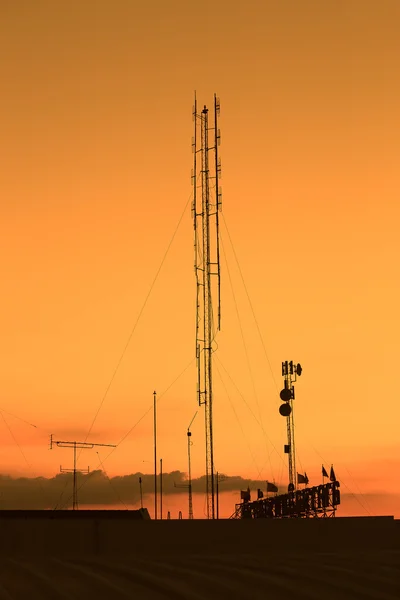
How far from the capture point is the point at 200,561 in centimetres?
2333

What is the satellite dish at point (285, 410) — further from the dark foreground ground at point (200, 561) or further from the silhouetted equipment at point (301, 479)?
the dark foreground ground at point (200, 561)

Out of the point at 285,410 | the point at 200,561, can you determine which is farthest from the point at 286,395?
the point at 200,561

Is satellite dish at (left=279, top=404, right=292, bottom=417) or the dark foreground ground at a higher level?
satellite dish at (left=279, top=404, right=292, bottom=417)

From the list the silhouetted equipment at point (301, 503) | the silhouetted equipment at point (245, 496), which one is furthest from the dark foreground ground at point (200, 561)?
the silhouetted equipment at point (245, 496)

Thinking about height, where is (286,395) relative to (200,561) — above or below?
above

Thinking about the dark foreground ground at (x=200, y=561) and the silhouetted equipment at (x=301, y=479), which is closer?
the dark foreground ground at (x=200, y=561)

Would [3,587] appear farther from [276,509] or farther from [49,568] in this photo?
[276,509]

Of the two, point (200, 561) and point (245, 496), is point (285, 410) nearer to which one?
point (245, 496)

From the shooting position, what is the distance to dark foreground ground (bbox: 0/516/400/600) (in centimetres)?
1925

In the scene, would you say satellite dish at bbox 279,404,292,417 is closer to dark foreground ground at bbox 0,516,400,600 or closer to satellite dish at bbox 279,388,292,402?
satellite dish at bbox 279,388,292,402

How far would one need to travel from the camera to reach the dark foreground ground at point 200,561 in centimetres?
1925

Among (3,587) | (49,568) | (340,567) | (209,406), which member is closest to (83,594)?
(3,587)

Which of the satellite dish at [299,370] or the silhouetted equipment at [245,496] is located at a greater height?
the satellite dish at [299,370]

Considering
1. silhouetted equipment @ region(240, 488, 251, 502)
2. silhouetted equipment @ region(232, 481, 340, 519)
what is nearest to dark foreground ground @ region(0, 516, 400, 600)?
silhouetted equipment @ region(232, 481, 340, 519)
